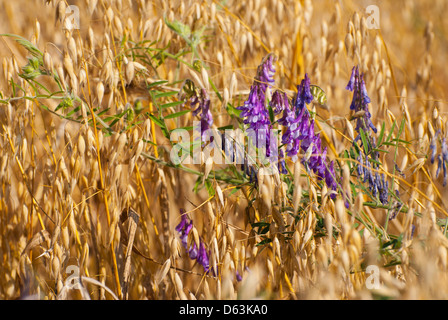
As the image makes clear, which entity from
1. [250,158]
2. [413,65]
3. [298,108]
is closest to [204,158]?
[250,158]

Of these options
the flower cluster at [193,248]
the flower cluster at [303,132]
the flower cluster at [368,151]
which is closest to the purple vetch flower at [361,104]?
the flower cluster at [368,151]

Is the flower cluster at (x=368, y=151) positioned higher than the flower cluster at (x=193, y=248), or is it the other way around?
the flower cluster at (x=368, y=151)

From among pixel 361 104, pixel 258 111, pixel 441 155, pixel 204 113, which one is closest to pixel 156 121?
pixel 204 113

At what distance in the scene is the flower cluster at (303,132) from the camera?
959 millimetres

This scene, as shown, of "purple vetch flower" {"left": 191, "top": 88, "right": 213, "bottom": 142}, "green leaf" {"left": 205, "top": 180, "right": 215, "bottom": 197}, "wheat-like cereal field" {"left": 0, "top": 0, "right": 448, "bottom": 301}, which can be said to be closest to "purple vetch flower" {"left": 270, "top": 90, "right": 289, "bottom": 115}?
"wheat-like cereal field" {"left": 0, "top": 0, "right": 448, "bottom": 301}

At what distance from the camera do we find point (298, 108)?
3.20ft

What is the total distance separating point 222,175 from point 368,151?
1.37 feet

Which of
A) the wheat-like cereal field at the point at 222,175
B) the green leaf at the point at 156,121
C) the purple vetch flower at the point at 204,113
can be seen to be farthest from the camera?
the green leaf at the point at 156,121

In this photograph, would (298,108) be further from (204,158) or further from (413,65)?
(413,65)

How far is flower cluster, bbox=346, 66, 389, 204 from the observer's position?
0.98 meters

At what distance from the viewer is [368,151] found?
3.31 feet

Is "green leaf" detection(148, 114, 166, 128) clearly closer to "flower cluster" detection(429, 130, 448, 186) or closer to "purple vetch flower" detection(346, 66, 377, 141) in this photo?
"purple vetch flower" detection(346, 66, 377, 141)

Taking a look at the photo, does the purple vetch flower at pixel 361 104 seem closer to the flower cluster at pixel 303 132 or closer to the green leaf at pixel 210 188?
the flower cluster at pixel 303 132

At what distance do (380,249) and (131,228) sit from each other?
560 millimetres
